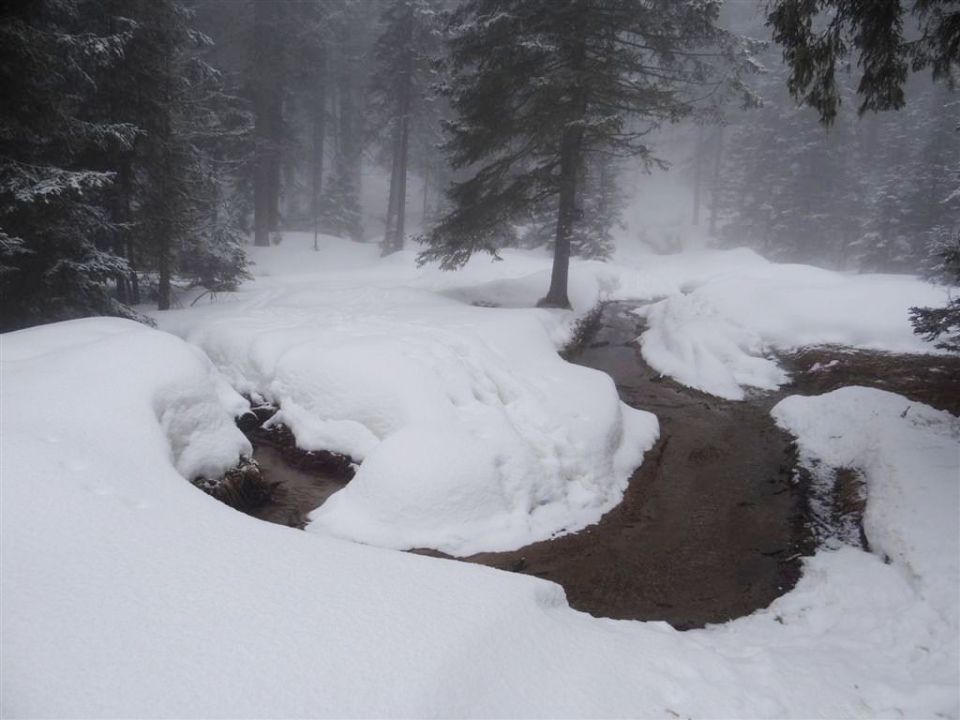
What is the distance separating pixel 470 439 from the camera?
25.6ft

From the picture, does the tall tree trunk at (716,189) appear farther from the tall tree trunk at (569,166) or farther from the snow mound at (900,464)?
the snow mound at (900,464)

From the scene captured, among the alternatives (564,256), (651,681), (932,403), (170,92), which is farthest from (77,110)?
(932,403)

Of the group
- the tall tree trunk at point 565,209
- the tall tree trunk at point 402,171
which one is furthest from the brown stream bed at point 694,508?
the tall tree trunk at point 402,171

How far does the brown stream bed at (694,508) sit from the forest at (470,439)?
0.19 ft

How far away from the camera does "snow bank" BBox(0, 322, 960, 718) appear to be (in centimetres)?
293

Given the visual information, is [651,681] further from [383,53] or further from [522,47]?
[383,53]

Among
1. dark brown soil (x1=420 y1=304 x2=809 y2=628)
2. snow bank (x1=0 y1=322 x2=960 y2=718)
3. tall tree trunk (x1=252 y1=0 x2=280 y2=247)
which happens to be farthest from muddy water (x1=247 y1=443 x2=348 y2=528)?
tall tree trunk (x1=252 y1=0 x2=280 y2=247)

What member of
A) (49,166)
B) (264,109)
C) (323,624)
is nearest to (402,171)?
(264,109)

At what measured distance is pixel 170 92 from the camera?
43.5ft

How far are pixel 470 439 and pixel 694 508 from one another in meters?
3.79

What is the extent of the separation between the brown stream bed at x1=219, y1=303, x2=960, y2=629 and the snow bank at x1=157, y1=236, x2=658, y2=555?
13.7 inches

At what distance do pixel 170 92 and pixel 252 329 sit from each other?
7.28 meters

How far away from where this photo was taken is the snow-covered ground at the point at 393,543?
10.1 ft

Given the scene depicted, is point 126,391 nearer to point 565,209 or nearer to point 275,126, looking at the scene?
point 565,209
